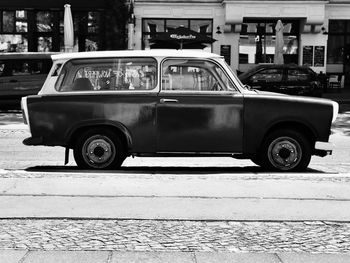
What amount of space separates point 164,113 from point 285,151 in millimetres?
1832

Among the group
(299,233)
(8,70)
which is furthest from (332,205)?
(8,70)

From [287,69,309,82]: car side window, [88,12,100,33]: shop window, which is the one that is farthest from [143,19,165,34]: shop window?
[287,69,309,82]: car side window

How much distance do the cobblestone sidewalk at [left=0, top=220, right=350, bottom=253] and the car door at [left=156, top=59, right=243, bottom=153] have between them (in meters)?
2.93

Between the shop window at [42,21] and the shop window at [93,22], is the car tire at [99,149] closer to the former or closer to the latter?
the shop window at [93,22]

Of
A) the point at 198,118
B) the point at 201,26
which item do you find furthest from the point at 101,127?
the point at 201,26

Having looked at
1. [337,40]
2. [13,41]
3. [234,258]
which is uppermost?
[337,40]

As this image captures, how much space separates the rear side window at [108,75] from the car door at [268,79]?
524 inches

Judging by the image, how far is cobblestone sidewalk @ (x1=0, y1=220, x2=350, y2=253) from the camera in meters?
4.88

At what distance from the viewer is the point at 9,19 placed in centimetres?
2988

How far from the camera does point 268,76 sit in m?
21.7

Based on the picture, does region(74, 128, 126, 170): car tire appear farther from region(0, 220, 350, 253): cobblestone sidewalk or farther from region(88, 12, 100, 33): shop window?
region(88, 12, 100, 33): shop window

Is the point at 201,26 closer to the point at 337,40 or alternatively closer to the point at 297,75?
the point at 337,40

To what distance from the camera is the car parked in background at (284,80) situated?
21594mm

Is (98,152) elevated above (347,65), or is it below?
below
